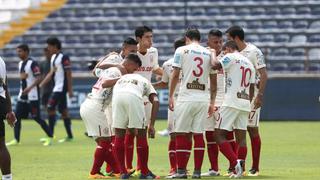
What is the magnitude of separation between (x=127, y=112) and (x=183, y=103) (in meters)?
0.85

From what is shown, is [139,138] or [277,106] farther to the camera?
[277,106]

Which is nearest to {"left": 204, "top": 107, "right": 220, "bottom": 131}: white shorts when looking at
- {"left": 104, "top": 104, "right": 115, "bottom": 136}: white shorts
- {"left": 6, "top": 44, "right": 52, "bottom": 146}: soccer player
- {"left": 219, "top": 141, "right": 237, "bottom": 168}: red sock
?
{"left": 219, "top": 141, "right": 237, "bottom": 168}: red sock

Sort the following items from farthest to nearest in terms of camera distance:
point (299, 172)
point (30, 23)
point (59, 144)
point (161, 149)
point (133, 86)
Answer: point (30, 23)
point (59, 144)
point (161, 149)
point (299, 172)
point (133, 86)

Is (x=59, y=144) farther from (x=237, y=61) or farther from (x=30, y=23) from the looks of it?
(x=30, y=23)

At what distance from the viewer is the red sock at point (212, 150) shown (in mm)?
15398

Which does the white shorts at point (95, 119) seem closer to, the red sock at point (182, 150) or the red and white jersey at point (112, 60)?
the red and white jersey at point (112, 60)

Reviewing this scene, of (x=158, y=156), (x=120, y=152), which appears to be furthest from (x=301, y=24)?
(x=120, y=152)

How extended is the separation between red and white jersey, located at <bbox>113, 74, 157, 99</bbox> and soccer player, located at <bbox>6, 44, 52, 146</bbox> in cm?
917

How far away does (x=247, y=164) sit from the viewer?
17.4 meters

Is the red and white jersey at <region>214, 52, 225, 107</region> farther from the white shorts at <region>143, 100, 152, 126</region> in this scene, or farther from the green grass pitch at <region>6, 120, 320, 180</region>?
the green grass pitch at <region>6, 120, 320, 180</region>

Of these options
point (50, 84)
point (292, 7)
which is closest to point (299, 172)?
point (50, 84)

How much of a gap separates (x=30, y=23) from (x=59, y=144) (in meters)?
16.0

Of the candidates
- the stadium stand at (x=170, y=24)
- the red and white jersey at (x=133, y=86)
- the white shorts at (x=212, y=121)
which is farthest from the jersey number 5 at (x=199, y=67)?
the stadium stand at (x=170, y=24)

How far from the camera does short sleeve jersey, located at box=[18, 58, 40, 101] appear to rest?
A: 2345 cm
